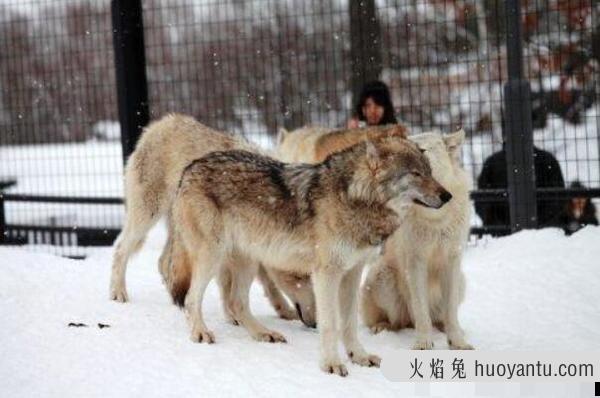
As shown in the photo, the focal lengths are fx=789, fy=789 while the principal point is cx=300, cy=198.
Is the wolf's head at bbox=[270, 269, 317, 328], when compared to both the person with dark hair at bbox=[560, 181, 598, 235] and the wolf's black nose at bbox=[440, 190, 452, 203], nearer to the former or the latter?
the wolf's black nose at bbox=[440, 190, 452, 203]

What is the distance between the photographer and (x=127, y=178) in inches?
238

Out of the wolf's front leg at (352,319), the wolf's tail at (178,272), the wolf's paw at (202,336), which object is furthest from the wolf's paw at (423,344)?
the wolf's tail at (178,272)

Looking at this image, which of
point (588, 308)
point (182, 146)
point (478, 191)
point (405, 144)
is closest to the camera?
point (405, 144)

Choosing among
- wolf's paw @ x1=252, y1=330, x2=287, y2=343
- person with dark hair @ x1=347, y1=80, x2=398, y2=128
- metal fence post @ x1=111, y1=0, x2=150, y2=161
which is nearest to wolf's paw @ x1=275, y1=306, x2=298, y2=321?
wolf's paw @ x1=252, y1=330, x2=287, y2=343

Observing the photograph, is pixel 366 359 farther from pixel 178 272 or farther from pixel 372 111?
pixel 372 111

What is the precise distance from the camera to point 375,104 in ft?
24.5

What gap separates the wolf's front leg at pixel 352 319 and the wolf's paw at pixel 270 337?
446mm

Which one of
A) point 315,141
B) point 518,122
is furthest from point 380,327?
point 518,122

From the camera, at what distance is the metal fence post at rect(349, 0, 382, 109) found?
7.78 m

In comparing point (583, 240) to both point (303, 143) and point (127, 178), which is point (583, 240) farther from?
point (127, 178)

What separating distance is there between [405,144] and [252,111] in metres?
4.90

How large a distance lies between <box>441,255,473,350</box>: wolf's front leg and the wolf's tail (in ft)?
5.25

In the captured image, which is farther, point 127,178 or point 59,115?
point 59,115

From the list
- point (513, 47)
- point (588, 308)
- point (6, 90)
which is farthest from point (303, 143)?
point (6, 90)
